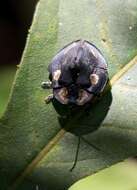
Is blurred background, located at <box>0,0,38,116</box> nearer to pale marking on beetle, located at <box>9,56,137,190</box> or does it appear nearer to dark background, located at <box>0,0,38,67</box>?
dark background, located at <box>0,0,38,67</box>

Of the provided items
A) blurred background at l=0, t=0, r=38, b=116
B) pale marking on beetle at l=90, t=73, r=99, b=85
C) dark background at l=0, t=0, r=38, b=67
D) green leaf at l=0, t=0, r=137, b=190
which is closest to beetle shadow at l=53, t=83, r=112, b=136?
green leaf at l=0, t=0, r=137, b=190

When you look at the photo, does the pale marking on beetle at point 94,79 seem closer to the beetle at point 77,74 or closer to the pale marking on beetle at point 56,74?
the beetle at point 77,74

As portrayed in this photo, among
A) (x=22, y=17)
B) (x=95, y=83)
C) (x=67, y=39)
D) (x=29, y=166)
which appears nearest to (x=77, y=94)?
(x=95, y=83)

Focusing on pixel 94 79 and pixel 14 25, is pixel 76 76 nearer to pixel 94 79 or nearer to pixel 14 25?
pixel 94 79

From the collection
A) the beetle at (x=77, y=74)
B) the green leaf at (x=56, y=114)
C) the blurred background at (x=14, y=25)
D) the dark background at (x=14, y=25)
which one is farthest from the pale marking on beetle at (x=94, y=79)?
the dark background at (x=14, y=25)

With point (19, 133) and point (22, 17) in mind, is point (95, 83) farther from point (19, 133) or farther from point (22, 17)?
point (22, 17)

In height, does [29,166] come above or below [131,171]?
above
